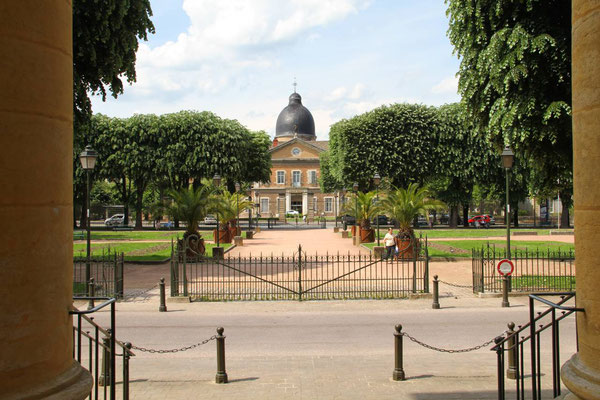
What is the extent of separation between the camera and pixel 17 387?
11.6 feet

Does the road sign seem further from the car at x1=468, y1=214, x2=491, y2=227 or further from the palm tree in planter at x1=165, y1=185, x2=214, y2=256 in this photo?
the car at x1=468, y1=214, x2=491, y2=227

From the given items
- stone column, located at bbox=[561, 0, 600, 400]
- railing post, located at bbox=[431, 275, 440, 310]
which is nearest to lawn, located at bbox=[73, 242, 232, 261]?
railing post, located at bbox=[431, 275, 440, 310]

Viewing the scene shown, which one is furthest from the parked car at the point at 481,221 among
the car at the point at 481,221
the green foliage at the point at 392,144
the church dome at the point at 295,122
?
the church dome at the point at 295,122

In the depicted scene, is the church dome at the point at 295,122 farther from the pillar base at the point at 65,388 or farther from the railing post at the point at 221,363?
the pillar base at the point at 65,388

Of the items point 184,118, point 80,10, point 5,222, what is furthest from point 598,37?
point 184,118

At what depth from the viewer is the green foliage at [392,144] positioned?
4634 cm

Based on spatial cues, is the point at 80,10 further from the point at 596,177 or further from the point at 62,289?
the point at 596,177

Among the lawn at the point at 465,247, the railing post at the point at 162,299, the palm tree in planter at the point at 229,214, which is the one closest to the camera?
the railing post at the point at 162,299

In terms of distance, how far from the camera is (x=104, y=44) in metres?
17.9

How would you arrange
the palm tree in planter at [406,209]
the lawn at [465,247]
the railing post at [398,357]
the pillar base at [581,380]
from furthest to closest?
the lawn at [465,247] < the palm tree in planter at [406,209] < the railing post at [398,357] < the pillar base at [581,380]

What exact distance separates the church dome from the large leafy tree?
8365 cm

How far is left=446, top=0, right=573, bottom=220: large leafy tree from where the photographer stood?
1492 centimetres

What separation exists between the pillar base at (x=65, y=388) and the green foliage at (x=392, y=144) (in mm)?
43344

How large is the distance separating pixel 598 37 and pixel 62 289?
4.12m
